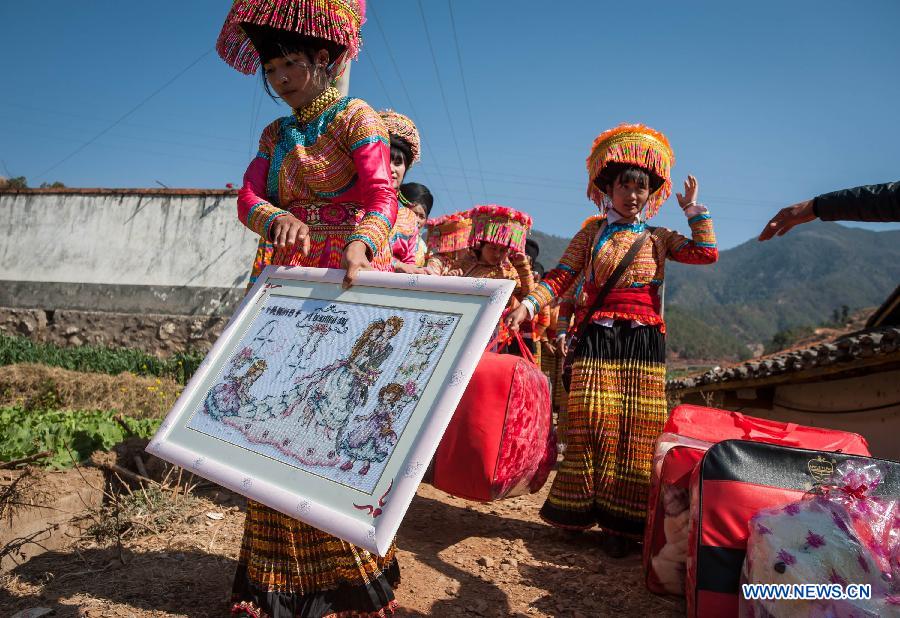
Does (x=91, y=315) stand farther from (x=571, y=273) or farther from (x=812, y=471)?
(x=812, y=471)

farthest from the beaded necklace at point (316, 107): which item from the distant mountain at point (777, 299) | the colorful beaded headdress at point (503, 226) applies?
the distant mountain at point (777, 299)

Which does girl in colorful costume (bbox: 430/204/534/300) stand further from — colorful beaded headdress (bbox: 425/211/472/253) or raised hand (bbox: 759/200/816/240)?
raised hand (bbox: 759/200/816/240)

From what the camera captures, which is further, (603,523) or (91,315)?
(91,315)

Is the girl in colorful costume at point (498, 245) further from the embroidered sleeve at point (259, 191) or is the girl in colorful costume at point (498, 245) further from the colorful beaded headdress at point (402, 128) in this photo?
the embroidered sleeve at point (259, 191)

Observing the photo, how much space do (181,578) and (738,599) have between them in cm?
216

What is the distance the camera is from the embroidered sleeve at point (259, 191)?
226 centimetres

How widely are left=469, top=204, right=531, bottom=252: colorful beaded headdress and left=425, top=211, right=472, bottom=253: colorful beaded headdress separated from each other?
0.43m

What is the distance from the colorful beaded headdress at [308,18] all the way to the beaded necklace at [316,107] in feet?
0.55

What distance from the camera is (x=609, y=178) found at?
3707mm

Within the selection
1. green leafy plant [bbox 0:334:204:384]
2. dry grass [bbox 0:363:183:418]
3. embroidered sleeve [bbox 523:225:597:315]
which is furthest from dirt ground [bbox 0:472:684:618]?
green leafy plant [bbox 0:334:204:384]

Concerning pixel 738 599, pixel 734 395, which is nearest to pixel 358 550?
pixel 738 599

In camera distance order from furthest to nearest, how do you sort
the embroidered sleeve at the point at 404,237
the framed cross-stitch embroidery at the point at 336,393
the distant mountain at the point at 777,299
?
the distant mountain at the point at 777,299 < the embroidered sleeve at the point at 404,237 < the framed cross-stitch embroidery at the point at 336,393

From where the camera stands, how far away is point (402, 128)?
3797 mm

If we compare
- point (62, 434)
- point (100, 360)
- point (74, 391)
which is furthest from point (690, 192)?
point (100, 360)
